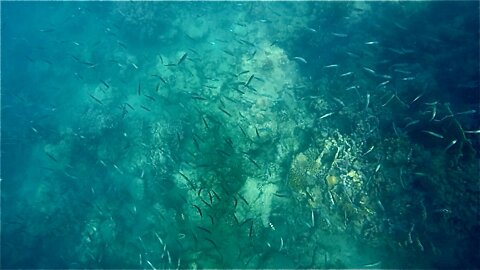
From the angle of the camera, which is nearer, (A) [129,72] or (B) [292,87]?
(B) [292,87]

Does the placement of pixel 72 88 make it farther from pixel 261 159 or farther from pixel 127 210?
pixel 261 159

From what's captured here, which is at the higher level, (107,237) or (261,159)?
(261,159)


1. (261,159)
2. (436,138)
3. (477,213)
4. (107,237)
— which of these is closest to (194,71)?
(261,159)

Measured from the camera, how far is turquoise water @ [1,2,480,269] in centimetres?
691

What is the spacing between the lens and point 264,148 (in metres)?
8.49

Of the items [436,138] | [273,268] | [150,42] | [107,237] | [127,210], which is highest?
[436,138]

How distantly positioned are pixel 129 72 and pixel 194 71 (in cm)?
394

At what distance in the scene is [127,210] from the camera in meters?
9.62

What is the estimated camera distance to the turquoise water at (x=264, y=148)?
272 inches

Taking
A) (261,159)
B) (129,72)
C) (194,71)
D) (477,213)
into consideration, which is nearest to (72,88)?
(129,72)

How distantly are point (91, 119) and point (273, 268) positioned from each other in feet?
30.0

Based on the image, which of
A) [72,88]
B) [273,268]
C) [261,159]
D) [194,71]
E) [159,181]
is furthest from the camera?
[72,88]

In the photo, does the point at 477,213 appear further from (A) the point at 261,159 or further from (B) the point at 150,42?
(B) the point at 150,42

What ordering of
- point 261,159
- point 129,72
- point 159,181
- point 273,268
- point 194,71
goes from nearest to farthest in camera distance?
point 273,268
point 261,159
point 159,181
point 194,71
point 129,72
